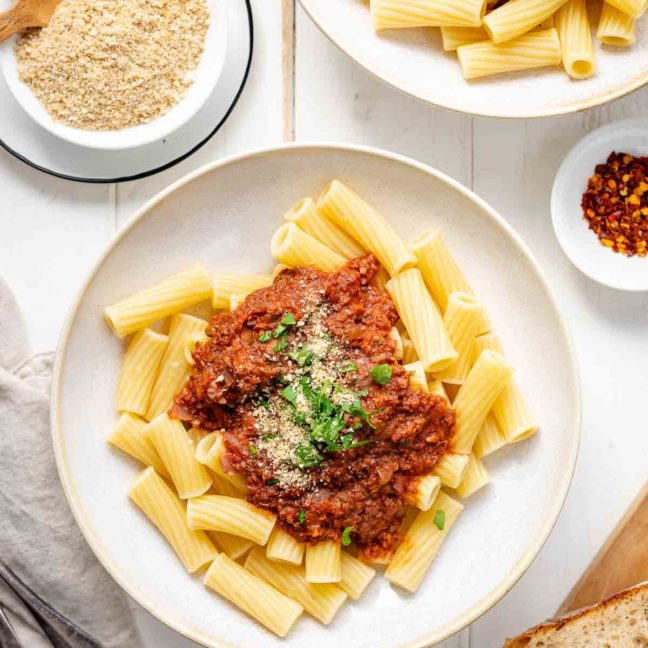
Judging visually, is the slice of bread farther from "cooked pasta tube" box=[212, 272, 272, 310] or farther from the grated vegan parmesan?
the grated vegan parmesan

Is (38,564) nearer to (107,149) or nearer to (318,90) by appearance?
(107,149)

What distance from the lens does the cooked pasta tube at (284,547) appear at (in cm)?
279

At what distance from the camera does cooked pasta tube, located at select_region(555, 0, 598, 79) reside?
284 cm

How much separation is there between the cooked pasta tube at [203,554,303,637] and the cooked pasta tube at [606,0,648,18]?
2.10m

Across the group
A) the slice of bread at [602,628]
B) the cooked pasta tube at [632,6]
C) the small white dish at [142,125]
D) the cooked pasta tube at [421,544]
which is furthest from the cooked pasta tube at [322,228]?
the slice of bread at [602,628]

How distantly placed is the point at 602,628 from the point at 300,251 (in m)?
1.63

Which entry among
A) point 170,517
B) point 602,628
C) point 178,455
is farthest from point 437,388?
point 602,628

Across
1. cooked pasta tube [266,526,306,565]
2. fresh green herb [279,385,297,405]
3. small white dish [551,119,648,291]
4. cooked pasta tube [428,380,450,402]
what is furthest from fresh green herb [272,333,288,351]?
small white dish [551,119,648,291]

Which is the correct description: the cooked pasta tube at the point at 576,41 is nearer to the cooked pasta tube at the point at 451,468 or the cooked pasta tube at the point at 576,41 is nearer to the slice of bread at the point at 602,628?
the cooked pasta tube at the point at 451,468

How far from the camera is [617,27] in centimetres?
282

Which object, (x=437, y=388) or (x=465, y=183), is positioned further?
(x=465, y=183)

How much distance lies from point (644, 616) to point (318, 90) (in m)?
2.10

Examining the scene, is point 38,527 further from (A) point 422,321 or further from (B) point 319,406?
(A) point 422,321

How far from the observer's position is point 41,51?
2.96 metres
